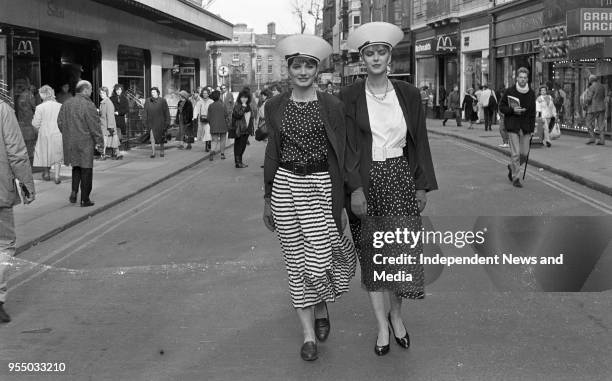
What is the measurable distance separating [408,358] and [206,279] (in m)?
2.75

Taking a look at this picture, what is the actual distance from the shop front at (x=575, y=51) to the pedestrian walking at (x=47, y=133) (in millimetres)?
12895

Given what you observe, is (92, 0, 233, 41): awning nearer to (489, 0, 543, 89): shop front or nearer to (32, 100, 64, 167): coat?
(32, 100, 64, 167): coat

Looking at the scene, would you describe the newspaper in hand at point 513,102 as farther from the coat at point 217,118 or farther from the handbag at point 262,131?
the coat at point 217,118

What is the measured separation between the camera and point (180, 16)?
2592cm

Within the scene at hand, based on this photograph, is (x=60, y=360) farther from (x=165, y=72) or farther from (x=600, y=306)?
(x=165, y=72)

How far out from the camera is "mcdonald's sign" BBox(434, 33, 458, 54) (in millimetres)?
39906

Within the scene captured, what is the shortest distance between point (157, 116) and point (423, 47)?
27.6 m

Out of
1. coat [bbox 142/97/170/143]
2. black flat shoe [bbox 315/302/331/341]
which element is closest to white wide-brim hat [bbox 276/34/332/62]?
black flat shoe [bbox 315/302/331/341]

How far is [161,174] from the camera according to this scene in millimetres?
16547

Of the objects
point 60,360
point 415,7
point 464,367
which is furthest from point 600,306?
point 415,7

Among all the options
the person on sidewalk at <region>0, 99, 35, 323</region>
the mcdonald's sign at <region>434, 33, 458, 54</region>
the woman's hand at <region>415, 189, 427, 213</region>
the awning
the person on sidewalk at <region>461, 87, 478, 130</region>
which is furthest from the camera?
the mcdonald's sign at <region>434, 33, 458, 54</region>

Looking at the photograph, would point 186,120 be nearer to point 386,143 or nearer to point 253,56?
point 386,143

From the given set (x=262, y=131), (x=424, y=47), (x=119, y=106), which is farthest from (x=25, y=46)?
(x=424, y=47)

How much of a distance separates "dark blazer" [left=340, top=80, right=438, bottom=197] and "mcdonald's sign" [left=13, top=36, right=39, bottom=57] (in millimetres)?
13080
